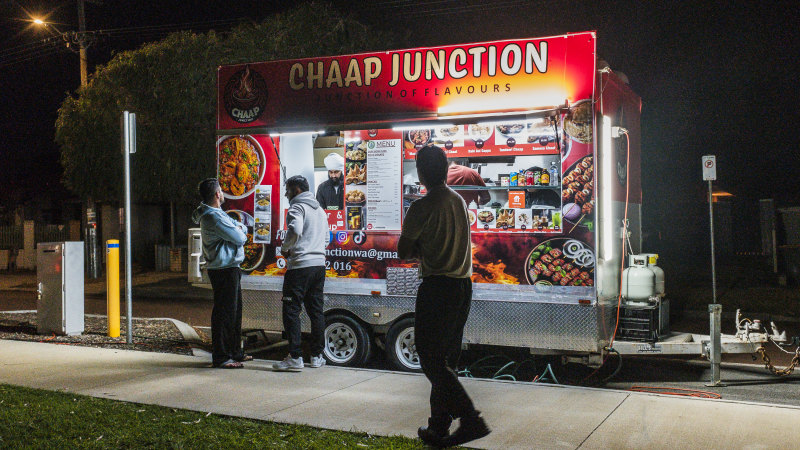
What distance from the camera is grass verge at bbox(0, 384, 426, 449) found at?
508 centimetres

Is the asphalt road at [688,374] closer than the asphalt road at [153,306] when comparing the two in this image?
Yes

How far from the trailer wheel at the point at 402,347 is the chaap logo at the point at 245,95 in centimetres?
306

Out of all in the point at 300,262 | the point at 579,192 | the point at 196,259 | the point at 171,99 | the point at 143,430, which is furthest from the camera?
the point at 171,99

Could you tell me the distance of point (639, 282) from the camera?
749cm

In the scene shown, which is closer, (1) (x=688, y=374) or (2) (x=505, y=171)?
(2) (x=505, y=171)

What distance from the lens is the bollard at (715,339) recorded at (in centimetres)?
691

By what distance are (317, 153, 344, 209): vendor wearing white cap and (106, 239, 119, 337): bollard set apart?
3.65 metres

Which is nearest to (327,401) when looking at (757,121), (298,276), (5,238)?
(298,276)

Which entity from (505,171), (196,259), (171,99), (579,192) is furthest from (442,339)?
(171,99)

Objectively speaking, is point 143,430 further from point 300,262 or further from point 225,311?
point 300,262

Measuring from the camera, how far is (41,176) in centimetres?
3172

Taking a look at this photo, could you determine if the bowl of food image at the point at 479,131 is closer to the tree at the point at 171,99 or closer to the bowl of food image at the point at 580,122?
the bowl of food image at the point at 580,122

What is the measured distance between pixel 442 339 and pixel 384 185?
340cm

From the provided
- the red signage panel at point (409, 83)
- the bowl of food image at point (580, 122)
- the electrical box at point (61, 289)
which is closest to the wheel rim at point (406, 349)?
the red signage panel at point (409, 83)
